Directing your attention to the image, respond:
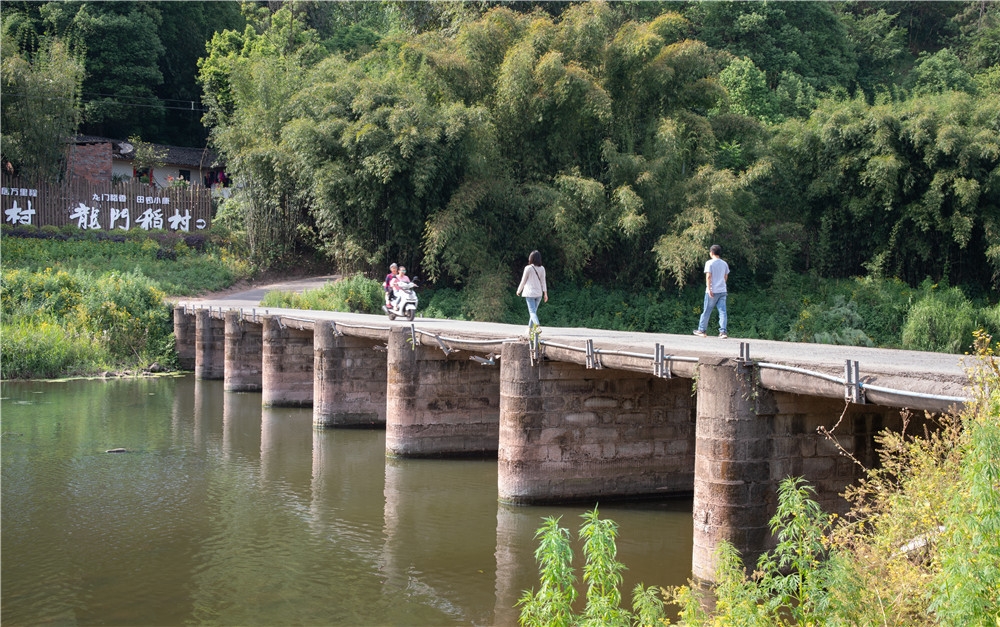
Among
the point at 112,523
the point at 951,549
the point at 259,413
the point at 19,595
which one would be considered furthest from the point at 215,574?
the point at 259,413

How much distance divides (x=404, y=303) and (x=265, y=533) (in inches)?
310

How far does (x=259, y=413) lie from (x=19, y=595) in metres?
12.1

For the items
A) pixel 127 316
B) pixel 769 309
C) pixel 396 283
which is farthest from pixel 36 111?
pixel 769 309

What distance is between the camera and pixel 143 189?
40.2 metres

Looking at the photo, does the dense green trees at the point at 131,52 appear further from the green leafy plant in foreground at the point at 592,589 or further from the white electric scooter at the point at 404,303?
the green leafy plant in foreground at the point at 592,589

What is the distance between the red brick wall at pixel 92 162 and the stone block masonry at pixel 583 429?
33.9 metres

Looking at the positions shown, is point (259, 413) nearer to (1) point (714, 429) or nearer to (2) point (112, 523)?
(2) point (112, 523)

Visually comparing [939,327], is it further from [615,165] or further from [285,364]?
[285,364]

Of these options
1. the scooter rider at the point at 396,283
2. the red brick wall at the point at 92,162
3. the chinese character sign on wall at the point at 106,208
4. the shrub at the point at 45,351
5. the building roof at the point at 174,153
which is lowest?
the shrub at the point at 45,351

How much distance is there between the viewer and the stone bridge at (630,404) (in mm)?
9297

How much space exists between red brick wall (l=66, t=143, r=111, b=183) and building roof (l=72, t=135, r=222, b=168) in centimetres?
32

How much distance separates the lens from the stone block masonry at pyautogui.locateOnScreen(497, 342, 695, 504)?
1269 centimetres

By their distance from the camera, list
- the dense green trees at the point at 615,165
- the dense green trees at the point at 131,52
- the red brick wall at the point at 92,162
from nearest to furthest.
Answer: the dense green trees at the point at 615,165 → the red brick wall at the point at 92,162 → the dense green trees at the point at 131,52

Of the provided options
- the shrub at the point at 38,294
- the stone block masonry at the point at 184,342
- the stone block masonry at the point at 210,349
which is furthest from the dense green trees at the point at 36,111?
the stone block masonry at the point at 210,349
